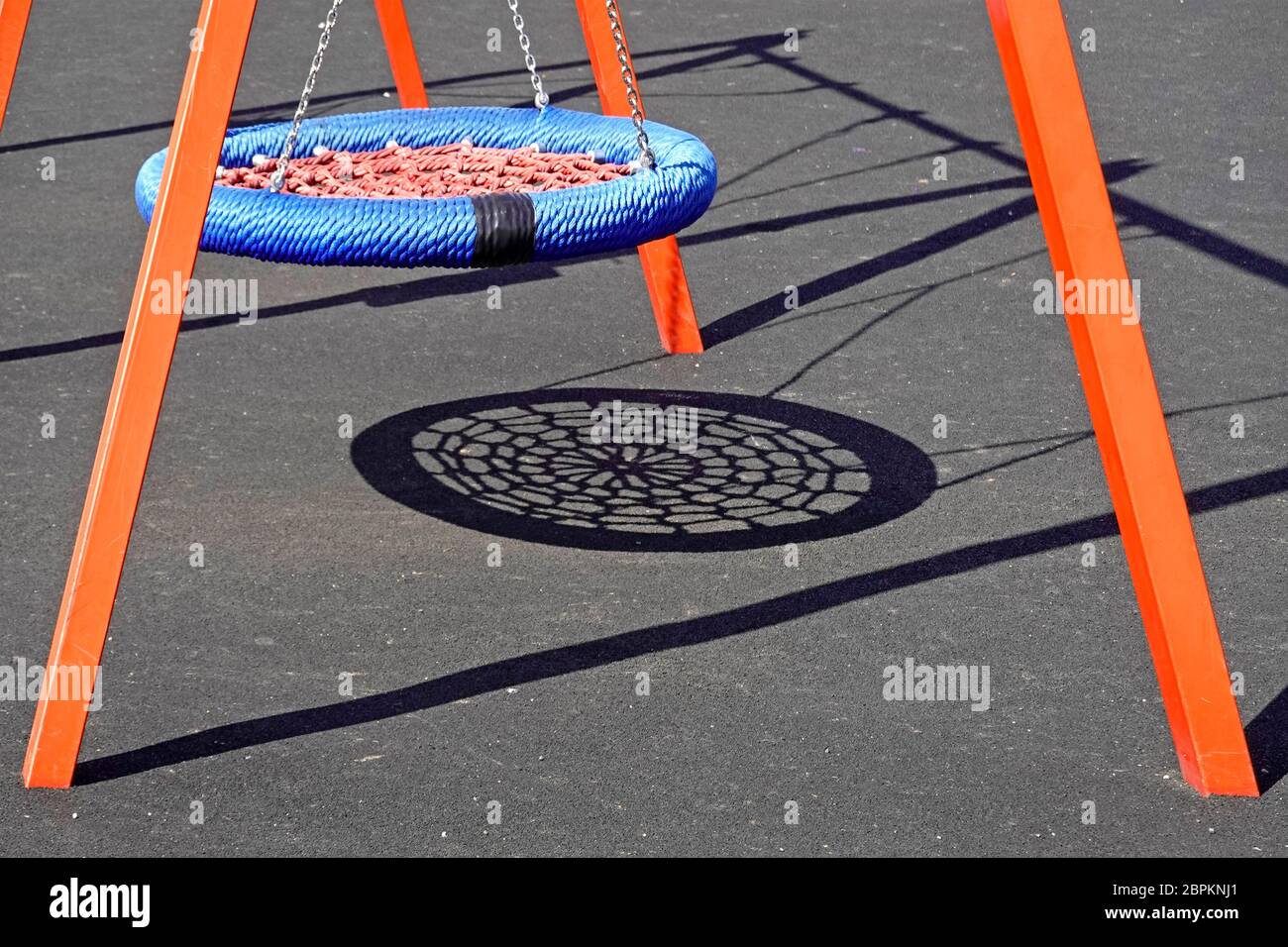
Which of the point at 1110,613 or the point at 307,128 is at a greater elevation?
the point at 307,128

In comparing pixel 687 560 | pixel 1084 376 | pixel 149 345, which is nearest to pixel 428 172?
pixel 687 560

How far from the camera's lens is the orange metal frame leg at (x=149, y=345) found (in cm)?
341

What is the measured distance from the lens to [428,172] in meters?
5.21

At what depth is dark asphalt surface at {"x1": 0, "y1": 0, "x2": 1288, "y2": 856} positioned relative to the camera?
3699 millimetres

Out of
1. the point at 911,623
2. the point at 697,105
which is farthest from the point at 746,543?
the point at 697,105

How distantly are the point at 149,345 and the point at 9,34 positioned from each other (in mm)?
2316

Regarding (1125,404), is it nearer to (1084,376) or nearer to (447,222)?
(1084,376)

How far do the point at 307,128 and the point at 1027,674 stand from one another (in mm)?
2841

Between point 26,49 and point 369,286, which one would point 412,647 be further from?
point 26,49

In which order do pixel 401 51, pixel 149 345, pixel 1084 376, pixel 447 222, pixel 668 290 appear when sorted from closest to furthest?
pixel 149 345, pixel 1084 376, pixel 447 222, pixel 668 290, pixel 401 51

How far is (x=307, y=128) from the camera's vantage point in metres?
5.60

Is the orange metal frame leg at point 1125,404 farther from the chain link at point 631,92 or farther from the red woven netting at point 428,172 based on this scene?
the red woven netting at point 428,172

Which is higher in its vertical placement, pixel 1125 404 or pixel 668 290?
pixel 1125 404

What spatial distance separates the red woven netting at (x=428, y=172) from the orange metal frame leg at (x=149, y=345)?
104 cm
